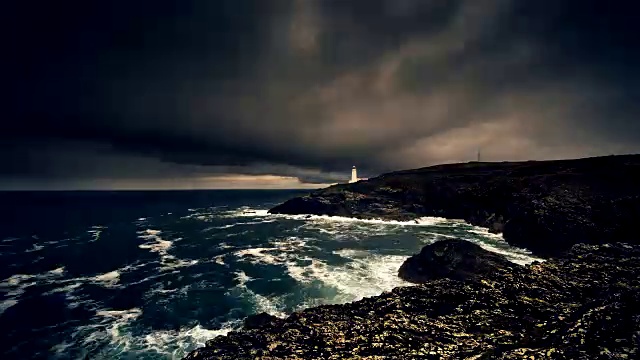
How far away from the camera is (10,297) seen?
41125 millimetres

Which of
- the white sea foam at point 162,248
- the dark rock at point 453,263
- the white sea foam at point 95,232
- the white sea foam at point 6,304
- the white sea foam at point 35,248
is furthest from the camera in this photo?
the white sea foam at point 95,232

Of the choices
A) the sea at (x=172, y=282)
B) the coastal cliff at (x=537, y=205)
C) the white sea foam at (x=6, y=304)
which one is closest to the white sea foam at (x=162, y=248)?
the sea at (x=172, y=282)

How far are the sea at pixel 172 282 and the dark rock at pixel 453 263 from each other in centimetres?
263

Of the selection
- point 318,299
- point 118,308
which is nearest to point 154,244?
point 118,308

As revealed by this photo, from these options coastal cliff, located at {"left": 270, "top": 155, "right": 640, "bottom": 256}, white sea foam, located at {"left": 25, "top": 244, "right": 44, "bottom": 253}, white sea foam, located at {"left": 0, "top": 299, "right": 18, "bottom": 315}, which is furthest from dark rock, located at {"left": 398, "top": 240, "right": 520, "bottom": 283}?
white sea foam, located at {"left": 25, "top": 244, "right": 44, "bottom": 253}

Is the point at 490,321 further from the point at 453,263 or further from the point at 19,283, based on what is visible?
the point at 19,283

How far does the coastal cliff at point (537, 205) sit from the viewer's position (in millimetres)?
47281

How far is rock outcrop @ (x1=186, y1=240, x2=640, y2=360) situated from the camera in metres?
10.1

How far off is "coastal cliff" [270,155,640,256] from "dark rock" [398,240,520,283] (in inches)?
600

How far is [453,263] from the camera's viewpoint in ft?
116

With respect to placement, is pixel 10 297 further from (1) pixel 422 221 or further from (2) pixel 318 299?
(1) pixel 422 221

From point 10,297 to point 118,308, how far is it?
18967 mm

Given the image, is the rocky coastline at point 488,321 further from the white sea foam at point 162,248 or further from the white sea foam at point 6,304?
the white sea foam at point 162,248

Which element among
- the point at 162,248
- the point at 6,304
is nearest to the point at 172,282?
the point at 6,304
